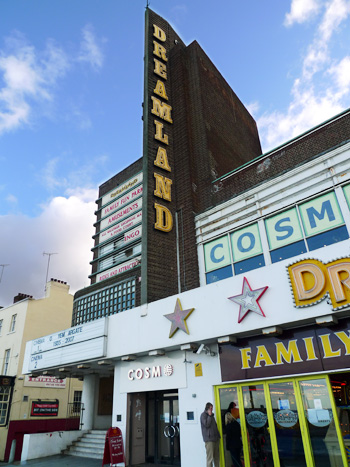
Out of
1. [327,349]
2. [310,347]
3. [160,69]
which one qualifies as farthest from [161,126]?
[327,349]

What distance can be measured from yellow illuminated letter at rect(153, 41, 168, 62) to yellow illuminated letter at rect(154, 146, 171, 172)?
582 cm

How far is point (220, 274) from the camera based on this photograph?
1327 cm

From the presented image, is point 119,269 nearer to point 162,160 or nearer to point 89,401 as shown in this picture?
point 162,160

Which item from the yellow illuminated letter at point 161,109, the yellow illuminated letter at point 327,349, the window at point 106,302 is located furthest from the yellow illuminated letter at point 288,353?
the yellow illuminated letter at point 161,109

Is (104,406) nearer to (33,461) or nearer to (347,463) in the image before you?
(33,461)

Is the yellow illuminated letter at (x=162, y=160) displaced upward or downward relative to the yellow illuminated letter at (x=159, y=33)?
downward

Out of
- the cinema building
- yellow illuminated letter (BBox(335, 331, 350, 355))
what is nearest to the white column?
the cinema building

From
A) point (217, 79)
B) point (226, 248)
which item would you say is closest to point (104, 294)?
point (226, 248)

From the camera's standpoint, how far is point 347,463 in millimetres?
8039

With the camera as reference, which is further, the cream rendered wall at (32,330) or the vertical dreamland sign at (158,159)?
the cream rendered wall at (32,330)

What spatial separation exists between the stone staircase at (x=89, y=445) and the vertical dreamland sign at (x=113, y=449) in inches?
129

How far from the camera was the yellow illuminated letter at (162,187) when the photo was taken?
14.8 m

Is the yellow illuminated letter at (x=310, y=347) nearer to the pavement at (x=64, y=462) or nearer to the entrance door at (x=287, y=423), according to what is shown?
the entrance door at (x=287, y=423)

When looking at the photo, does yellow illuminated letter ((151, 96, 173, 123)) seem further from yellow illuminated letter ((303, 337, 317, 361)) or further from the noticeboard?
the noticeboard
